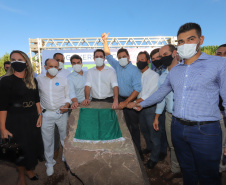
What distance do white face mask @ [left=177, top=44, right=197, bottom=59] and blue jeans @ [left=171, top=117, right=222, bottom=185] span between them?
0.73 meters

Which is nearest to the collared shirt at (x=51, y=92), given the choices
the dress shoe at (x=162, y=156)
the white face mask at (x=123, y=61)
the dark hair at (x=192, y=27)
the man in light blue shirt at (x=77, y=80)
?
the man in light blue shirt at (x=77, y=80)

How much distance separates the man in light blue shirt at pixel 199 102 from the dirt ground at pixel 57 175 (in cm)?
117

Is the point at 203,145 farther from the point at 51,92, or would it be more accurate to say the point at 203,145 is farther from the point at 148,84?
the point at 51,92

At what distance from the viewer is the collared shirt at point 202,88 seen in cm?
147

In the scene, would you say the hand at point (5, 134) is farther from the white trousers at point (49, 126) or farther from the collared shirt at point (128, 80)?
the collared shirt at point (128, 80)

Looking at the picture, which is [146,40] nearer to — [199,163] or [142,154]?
[142,154]

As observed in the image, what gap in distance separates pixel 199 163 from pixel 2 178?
3399mm

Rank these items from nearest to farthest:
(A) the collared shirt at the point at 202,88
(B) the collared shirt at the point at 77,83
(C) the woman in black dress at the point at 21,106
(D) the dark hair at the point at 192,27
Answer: (A) the collared shirt at the point at 202,88 < (D) the dark hair at the point at 192,27 < (C) the woman in black dress at the point at 21,106 < (B) the collared shirt at the point at 77,83

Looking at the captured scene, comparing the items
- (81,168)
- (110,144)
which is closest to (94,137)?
(110,144)

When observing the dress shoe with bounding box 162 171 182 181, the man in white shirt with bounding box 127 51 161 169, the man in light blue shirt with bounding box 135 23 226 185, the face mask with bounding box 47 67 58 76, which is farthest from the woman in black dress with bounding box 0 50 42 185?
the dress shoe with bounding box 162 171 182 181

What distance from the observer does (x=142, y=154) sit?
3.45m

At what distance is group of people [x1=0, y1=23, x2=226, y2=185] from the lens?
1544mm

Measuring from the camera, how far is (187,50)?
1.63 meters

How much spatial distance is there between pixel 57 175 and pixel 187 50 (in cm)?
301
